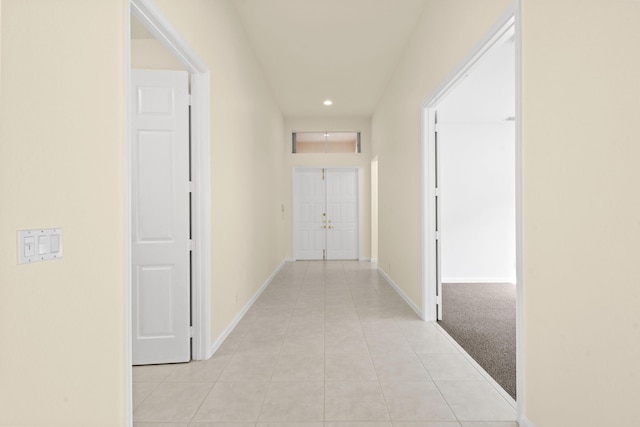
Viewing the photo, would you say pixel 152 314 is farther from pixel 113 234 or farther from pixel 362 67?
pixel 362 67

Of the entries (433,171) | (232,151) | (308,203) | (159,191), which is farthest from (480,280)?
(159,191)

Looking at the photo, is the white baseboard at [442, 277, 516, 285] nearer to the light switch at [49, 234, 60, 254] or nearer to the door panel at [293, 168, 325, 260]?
the door panel at [293, 168, 325, 260]

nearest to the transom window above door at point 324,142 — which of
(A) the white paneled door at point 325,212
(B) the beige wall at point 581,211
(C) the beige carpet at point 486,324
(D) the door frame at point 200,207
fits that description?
(A) the white paneled door at point 325,212

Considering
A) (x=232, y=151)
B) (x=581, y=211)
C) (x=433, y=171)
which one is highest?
(x=232, y=151)

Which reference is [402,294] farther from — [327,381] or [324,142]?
[324,142]

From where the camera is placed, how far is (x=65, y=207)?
136cm

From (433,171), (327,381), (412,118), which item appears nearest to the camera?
(327,381)

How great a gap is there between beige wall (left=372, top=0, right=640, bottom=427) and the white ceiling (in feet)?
6.54

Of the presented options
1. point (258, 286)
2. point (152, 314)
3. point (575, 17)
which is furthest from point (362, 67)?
point (152, 314)

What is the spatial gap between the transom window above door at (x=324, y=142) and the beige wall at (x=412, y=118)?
1582 millimetres

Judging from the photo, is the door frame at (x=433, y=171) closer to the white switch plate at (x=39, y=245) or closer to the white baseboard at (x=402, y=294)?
the white baseboard at (x=402, y=294)

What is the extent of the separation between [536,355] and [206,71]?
296 centimetres

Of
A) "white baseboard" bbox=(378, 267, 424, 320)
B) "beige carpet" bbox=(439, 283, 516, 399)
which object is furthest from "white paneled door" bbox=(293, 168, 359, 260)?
"beige carpet" bbox=(439, 283, 516, 399)

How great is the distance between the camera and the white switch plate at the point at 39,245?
3.85ft
